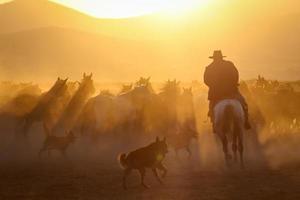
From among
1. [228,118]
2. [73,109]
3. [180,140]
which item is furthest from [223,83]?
[73,109]

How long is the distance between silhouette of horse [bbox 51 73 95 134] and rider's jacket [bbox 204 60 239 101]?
7.32 meters

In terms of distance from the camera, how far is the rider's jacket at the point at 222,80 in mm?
16078

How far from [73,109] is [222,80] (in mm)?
8344

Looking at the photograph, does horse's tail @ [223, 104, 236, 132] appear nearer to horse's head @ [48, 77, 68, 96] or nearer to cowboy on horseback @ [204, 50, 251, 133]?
cowboy on horseback @ [204, 50, 251, 133]

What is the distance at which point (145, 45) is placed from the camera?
114 meters

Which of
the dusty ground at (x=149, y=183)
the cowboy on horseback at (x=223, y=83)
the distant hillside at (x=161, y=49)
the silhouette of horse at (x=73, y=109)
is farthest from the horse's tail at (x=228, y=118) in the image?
the distant hillside at (x=161, y=49)

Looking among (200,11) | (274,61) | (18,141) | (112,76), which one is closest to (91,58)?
(112,76)

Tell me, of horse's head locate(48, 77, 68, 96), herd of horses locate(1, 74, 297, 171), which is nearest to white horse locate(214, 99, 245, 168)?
herd of horses locate(1, 74, 297, 171)

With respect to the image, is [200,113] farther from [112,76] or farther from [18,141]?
[112,76]

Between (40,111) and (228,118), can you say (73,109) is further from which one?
(228,118)

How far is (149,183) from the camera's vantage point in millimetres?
13586

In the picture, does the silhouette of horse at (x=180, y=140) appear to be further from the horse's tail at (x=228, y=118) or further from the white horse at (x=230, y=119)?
the horse's tail at (x=228, y=118)

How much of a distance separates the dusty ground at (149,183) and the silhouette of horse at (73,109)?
19.3 ft

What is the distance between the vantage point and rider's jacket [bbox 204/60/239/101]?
16.1m
